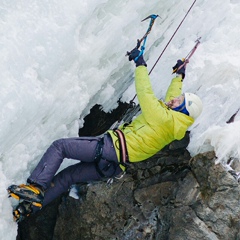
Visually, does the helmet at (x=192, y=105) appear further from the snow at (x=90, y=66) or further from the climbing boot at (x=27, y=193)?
the climbing boot at (x=27, y=193)

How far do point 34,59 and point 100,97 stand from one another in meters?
1.23

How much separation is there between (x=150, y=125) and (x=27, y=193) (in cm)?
146

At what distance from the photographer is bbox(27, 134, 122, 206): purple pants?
4.81 meters

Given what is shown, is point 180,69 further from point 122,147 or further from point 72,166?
point 72,166

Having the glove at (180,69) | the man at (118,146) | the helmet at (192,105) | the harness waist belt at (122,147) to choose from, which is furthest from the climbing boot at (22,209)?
the glove at (180,69)

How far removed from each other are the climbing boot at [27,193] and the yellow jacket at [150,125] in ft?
3.20

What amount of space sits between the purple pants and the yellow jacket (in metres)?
0.21

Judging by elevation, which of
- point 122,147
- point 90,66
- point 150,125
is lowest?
point 122,147

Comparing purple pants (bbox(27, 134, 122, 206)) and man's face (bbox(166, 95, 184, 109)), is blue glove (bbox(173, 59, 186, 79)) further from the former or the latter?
purple pants (bbox(27, 134, 122, 206))

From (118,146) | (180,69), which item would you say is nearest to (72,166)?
(118,146)

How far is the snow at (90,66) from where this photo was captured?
4559mm

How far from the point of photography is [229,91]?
5.30 meters

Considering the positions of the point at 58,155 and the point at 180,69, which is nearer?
the point at 58,155

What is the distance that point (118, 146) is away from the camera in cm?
501
